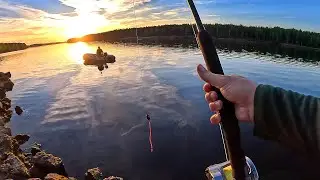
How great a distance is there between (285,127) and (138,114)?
123 feet

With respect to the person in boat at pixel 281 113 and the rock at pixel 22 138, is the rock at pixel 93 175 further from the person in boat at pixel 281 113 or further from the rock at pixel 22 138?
the person in boat at pixel 281 113

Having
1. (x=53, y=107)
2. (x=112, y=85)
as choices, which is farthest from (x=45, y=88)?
(x=53, y=107)

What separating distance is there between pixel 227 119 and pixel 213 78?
388 mm

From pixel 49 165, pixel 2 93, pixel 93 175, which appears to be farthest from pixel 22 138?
pixel 2 93

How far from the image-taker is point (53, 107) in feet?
155

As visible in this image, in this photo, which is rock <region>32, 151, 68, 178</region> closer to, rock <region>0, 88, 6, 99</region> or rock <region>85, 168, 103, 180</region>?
rock <region>85, 168, 103, 180</region>

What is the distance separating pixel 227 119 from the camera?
310 centimetres

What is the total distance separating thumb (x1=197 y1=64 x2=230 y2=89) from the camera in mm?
3062

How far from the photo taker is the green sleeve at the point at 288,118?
2.90 m

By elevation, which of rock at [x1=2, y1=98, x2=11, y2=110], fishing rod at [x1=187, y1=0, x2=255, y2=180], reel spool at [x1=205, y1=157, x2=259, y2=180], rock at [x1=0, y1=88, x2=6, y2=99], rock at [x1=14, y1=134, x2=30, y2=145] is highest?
fishing rod at [x1=187, y1=0, x2=255, y2=180]

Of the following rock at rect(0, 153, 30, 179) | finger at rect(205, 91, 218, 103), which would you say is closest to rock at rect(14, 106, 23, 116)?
rock at rect(0, 153, 30, 179)

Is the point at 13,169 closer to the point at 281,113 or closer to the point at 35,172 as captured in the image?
the point at 35,172

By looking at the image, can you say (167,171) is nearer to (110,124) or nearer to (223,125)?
(110,124)

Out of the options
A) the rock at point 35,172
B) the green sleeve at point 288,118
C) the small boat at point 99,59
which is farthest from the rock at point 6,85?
the green sleeve at point 288,118
